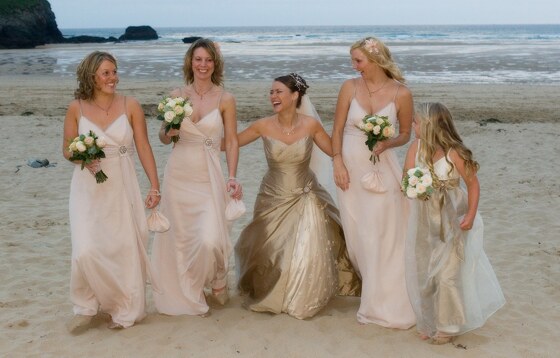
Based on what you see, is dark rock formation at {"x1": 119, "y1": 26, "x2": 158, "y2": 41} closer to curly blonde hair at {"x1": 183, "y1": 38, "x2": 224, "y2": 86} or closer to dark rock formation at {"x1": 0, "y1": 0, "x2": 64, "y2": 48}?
dark rock formation at {"x1": 0, "y1": 0, "x2": 64, "y2": 48}

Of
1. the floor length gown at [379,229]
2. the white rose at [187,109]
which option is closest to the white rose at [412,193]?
the floor length gown at [379,229]

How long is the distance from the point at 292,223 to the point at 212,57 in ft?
5.30

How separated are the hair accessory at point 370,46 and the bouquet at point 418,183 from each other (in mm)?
1213

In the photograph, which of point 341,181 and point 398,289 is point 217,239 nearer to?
point 341,181

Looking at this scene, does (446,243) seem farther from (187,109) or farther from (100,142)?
(100,142)

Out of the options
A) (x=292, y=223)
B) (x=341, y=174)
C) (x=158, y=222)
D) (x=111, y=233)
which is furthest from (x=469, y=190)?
(x=111, y=233)

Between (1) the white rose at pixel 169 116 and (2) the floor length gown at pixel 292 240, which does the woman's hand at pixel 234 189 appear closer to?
(2) the floor length gown at pixel 292 240

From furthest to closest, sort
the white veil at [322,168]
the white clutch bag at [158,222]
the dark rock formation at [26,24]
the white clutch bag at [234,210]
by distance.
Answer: the dark rock formation at [26,24]
the white veil at [322,168]
the white clutch bag at [234,210]
the white clutch bag at [158,222]

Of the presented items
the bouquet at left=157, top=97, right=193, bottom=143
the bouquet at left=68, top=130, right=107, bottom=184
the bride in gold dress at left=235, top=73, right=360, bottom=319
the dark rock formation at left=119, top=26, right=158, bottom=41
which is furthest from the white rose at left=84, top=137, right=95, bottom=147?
the dark rock formation at left=119, top=26, right=158, bottom=41

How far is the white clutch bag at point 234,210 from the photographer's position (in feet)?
18.9

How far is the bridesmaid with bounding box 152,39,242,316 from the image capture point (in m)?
5.84

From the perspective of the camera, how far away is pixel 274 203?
6027mm

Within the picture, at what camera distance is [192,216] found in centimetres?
593

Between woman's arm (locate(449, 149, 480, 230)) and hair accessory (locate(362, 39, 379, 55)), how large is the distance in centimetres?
113
